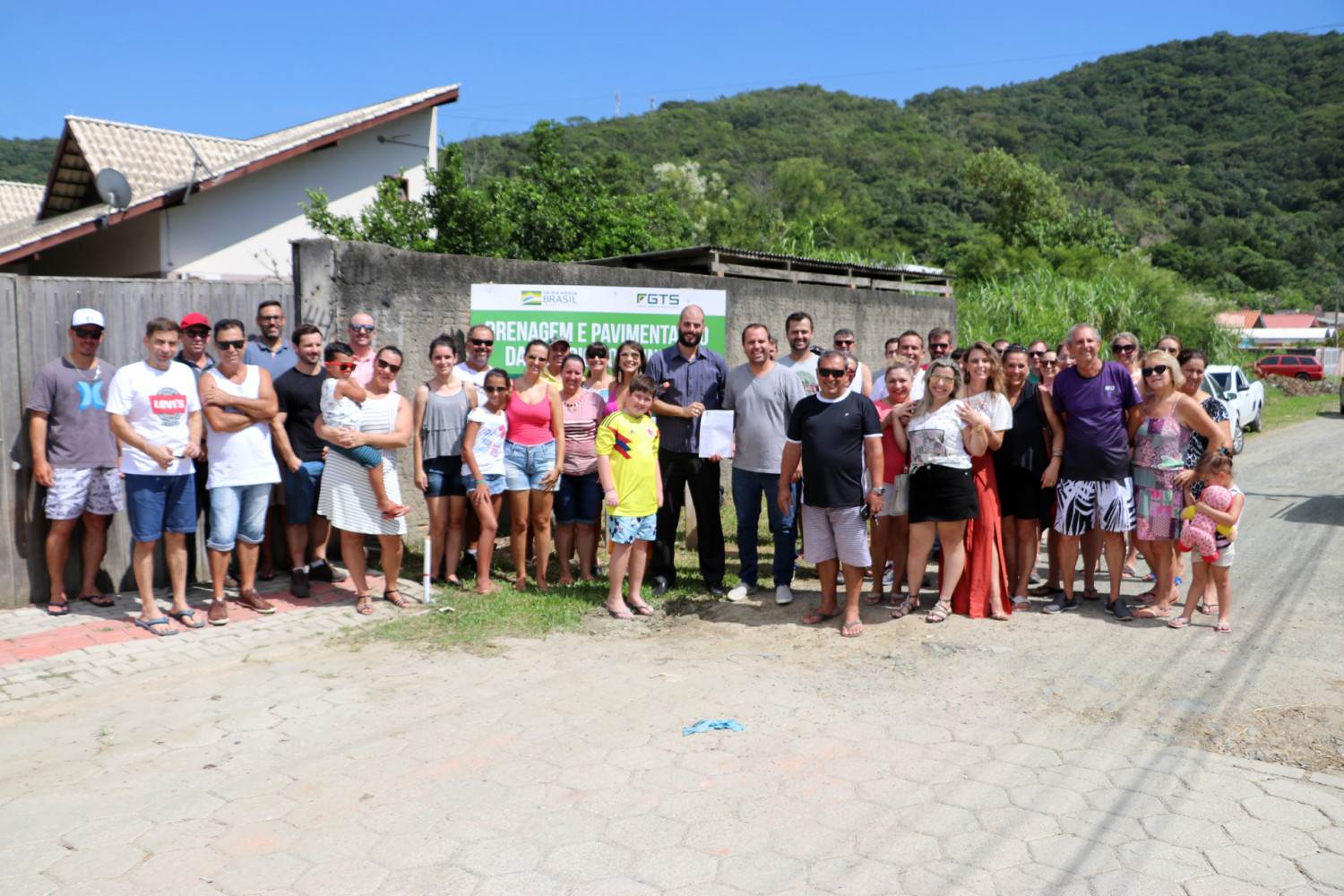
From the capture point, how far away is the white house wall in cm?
1811

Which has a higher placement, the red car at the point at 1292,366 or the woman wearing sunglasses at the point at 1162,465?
the red car at the point at 1292,366

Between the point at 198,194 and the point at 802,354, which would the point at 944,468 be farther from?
the point at 198,194

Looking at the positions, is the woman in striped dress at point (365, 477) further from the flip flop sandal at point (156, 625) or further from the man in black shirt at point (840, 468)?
the man in black shirt at point (840, 468)

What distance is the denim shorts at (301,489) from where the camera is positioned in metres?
7.36

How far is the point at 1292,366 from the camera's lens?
3925cm

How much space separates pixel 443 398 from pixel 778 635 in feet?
9.91

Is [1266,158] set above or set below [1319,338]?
above

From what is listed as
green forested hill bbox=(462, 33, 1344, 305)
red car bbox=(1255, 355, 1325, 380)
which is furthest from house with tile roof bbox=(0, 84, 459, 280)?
red car bbox=(1255, 355, 1325, 380)

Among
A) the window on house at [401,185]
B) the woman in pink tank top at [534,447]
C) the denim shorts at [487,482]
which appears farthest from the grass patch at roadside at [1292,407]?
the denim shorts at [487,482]

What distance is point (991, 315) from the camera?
21.0 m

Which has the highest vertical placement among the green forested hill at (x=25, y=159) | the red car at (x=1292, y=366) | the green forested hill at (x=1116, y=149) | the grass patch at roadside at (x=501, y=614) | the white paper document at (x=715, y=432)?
the green forested hill at (x=1116, y=149)

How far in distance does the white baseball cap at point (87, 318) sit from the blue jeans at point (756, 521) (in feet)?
14.7

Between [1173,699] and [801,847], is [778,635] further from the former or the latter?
[801,847]

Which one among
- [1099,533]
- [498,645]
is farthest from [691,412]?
[1099,533]
